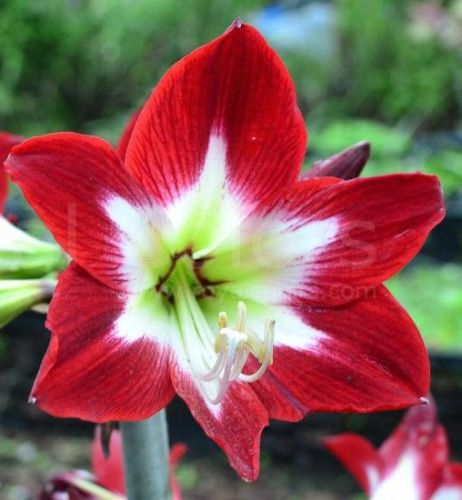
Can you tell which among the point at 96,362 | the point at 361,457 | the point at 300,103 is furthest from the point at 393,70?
the point at 96,362

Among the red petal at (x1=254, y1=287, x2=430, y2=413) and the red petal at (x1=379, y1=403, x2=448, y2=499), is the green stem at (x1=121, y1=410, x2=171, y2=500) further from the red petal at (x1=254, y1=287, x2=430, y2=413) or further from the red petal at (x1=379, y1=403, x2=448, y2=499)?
the red petal at (x1=379, y1=403, x2=448, y2=499)

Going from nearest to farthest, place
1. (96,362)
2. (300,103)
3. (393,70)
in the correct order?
(96,362) < (300,103) < (393,70)

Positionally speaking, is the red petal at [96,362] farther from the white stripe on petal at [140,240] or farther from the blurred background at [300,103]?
the blurred background at [300,103]

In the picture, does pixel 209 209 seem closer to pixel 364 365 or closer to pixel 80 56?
pixel 364 365

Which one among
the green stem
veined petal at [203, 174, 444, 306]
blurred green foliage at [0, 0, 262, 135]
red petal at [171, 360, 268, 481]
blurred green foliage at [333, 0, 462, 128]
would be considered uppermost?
veined petal at [203, 174, 444, 306]

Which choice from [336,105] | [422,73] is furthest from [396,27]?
[336,105]

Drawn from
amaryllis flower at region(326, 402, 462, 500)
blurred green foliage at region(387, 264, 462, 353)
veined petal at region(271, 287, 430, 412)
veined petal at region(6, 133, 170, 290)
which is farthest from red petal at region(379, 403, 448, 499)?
blurred green foliage at region(387, 264, 462, 353)

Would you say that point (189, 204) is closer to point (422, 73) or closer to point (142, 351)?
point (142, 351)
